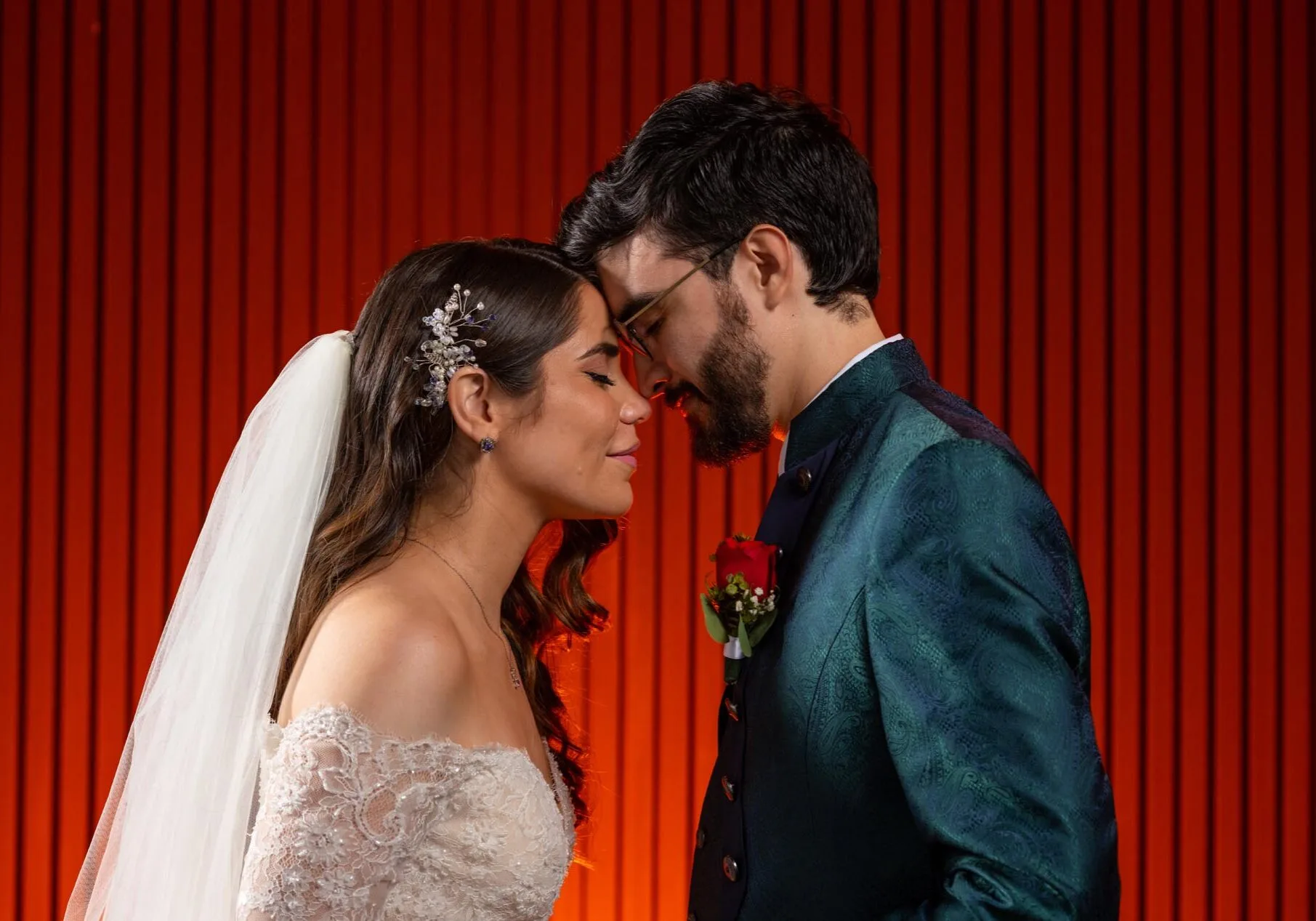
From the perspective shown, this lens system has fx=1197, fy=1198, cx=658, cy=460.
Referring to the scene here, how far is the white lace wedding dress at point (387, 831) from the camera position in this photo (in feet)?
5.18

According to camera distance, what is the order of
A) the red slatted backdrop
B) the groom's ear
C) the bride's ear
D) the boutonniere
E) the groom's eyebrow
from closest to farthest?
the boutonniere < the groom's ear < the groom's eyebrow < the bride's ear < the red slatted backdrop

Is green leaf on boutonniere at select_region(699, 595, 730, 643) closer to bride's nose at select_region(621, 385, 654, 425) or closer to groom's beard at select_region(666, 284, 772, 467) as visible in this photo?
groom's beard at select_region(666, 284, 772, 467)

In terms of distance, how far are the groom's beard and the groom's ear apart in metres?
0.04

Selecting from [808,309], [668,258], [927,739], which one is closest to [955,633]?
[927,739]

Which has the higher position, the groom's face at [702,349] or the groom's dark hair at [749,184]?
the groom's dark hair at [749,184]

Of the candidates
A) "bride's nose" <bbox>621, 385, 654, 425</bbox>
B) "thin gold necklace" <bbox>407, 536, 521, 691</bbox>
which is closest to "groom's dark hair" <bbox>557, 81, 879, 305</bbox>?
"bride's nose" <bbox>621, 385, 654, 425</bbox>

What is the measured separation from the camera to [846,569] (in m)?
1.42

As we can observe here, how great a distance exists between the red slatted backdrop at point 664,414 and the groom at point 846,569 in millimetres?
1462

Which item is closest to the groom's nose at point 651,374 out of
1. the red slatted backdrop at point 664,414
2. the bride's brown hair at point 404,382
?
the bride's brown hair at point 404,382

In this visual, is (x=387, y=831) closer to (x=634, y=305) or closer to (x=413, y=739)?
(x=413, y=739)

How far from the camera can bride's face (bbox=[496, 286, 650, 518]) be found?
1.88 metres

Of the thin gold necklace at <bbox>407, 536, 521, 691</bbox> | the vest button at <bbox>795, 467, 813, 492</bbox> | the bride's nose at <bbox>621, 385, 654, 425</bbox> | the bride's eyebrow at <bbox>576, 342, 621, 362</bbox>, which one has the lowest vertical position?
the thin gold necklace at <bbox>407, 536, 521, 691</bbox>

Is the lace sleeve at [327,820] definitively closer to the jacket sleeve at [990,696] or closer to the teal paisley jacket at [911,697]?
the teal paisley jacket at [911,697]

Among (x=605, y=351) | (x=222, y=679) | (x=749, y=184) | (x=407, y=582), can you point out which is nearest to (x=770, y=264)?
(x=749, y=184)
